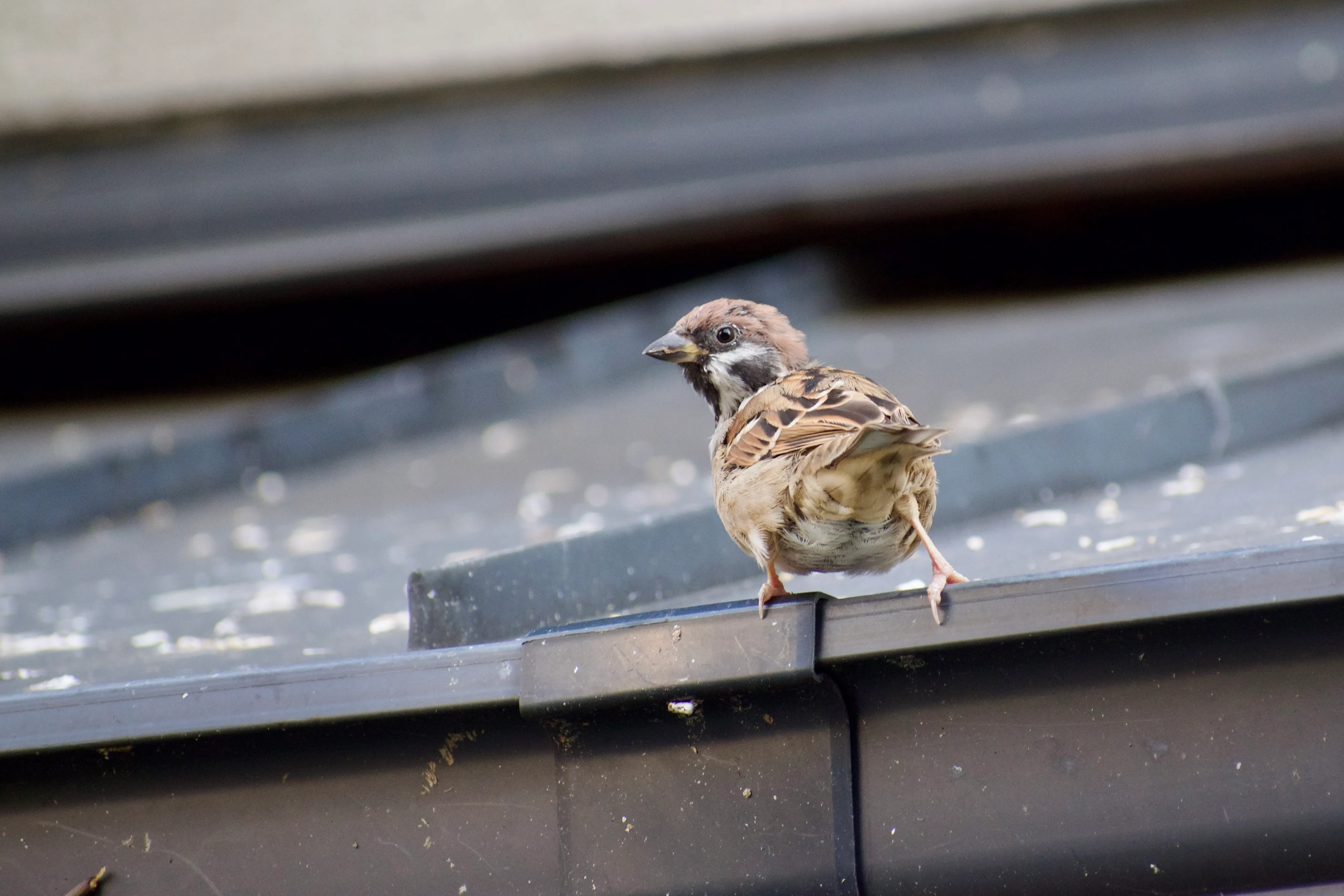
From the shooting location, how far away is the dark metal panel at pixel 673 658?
5.39 ft

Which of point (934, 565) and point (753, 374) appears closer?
point (934, 565)

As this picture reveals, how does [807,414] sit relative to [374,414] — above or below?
below

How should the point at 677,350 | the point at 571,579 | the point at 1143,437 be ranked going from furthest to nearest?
the point at 1143,437, the point at 677,350, the point at 571,579

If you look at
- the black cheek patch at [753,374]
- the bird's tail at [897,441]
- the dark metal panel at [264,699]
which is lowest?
the dark metal panel at [264,699]

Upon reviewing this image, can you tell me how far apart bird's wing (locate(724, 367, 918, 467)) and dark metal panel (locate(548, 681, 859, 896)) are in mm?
469

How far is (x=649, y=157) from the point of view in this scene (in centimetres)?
684

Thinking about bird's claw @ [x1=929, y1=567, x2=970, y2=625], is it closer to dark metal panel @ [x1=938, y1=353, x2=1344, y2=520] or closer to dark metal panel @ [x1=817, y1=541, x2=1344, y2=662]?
dark metal panel @ [x1=817, y1=541, x2=1344, y2=662]

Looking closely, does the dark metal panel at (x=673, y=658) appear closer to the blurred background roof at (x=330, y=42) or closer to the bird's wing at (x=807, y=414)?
the bird's wing at (x=807, y=414)

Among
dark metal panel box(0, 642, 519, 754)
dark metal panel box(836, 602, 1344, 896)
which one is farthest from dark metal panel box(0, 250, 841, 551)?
dark metal panel box(836, 602, 1344, 896)

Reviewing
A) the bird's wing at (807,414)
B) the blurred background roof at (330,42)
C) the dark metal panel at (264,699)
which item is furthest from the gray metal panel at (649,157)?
the dark metal panel at (264,699)

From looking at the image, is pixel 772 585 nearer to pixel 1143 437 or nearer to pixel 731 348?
pixel 731 348

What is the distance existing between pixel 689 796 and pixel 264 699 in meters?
0.63

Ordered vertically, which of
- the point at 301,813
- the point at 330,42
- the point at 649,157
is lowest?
the point at 301,813

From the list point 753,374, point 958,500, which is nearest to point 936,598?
point 753,374
